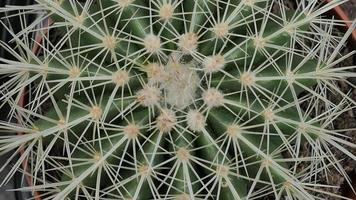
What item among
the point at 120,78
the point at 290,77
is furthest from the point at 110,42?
the point at 290,77

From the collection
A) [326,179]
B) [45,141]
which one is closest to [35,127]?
[45,141]

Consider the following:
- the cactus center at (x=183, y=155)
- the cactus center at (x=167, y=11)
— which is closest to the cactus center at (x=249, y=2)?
the cactus center at (x=167, y=11)

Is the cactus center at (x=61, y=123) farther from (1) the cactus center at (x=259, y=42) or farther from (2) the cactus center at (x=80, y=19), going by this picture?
(1) the cactus center at (x=259, y=42)

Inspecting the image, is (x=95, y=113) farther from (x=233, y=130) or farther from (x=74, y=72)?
(x=233, y=130)

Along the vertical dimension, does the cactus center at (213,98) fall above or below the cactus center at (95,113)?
below

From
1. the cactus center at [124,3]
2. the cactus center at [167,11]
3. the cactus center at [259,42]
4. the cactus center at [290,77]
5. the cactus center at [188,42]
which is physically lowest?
the cactus center at [290,77]

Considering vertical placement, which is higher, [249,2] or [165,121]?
[249,2]

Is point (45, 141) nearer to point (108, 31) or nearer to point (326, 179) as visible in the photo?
point (108, 31)
